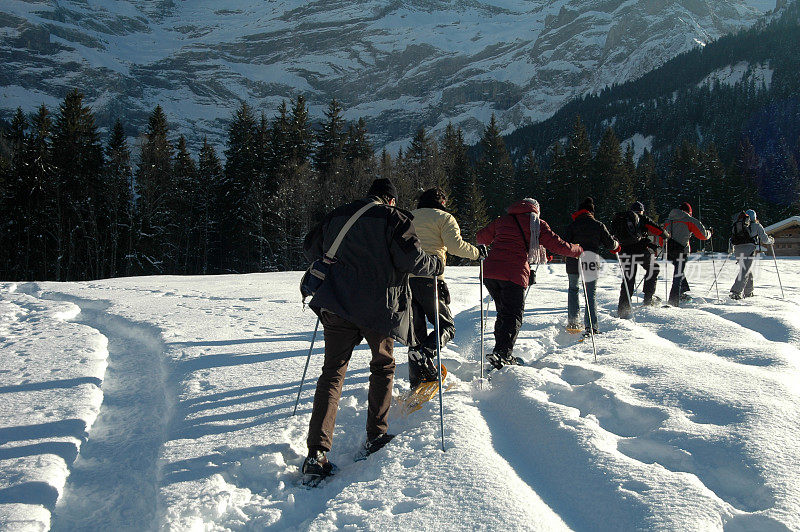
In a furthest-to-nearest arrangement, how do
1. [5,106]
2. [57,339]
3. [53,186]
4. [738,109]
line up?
[5,106], [738,109], [53,186], [57,339]

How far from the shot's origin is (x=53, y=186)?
31.1 metres

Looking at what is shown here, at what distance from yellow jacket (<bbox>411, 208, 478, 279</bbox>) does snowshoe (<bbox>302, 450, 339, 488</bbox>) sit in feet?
6.62

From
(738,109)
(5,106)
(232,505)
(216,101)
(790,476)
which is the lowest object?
(232,505)

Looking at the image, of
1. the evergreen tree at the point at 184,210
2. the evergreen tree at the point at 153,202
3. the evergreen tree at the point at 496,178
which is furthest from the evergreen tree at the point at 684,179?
the evergreen tree at the point at 153,202

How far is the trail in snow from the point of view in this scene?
8.70 feet

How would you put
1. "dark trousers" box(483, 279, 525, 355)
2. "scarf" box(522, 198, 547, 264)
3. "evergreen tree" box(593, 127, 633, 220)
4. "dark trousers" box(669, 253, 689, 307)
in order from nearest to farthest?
"dark trousers" box(483, 279, 525, 355)
"scarf" box(522, 198, 547, 264)
"dark trousers" box(669, 253, 689, 307)
"evergreen tree" box(593, 127, 633, 220)

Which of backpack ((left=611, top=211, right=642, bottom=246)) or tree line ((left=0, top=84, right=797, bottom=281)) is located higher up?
tree line ((left=0, top=84, right=797, bottom=281))

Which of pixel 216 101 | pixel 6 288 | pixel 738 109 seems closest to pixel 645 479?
pixel 6 288

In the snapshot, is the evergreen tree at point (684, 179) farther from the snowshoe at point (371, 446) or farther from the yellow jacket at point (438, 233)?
the snowshoe at point (371, 446)

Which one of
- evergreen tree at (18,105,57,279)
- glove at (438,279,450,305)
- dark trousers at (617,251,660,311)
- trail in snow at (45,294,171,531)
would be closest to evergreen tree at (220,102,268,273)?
evergreen tree at (18,105,57,279)

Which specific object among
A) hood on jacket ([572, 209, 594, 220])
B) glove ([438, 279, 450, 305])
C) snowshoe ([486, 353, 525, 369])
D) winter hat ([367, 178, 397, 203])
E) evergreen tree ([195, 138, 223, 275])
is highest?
evergreen tree ([195, 138, 223, 275])

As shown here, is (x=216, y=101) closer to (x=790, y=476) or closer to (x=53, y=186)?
(x=53, y=186)

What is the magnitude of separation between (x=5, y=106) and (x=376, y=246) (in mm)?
187168

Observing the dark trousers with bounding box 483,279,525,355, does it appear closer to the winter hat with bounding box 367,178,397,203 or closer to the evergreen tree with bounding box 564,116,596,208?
the winter hat with bounding box 367,178,397,203
